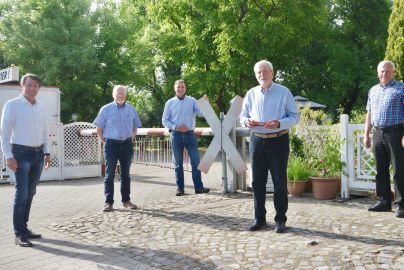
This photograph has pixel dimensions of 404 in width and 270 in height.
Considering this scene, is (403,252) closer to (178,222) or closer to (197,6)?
(178,222)

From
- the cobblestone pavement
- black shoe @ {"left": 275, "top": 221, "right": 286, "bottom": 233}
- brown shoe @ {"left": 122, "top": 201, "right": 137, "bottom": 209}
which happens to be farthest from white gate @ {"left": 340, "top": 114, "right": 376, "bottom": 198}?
brown shoe @ {"left": 122, "top": 201, "right": 137, "bottom": 209}

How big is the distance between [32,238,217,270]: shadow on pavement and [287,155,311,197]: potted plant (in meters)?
3.42

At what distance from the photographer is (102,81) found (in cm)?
2555

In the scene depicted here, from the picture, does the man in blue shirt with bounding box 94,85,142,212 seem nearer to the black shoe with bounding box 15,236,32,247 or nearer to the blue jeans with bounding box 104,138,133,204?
the blue jeans with bounding box 104,138,133,204

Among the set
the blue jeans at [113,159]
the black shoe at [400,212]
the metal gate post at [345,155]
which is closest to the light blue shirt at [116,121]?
the blue jeans at [113,159]

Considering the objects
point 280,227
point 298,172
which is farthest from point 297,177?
point 280,227

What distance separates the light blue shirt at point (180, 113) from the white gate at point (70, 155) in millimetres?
4035

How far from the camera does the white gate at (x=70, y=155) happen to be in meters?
10.6

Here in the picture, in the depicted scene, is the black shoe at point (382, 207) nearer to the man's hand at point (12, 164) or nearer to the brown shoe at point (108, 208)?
the brown shoe at point (108, 208)

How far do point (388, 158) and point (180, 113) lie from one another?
11.2 ft

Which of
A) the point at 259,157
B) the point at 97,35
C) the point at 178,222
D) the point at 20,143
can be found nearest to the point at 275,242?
the point at 259,157

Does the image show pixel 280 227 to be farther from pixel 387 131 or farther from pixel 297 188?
pixel 297 188

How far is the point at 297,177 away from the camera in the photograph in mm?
7316

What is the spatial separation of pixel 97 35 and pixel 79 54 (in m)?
2.83
